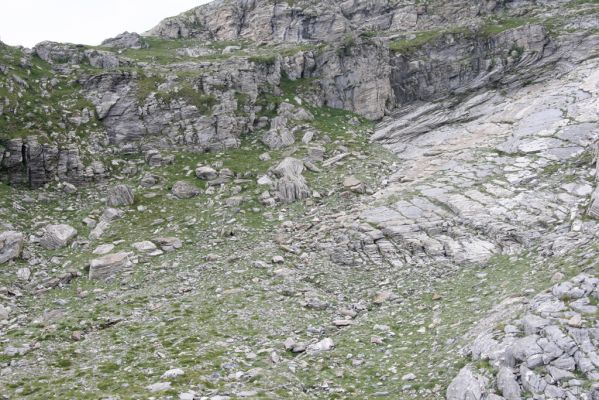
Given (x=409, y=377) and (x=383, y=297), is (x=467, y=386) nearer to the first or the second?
(x=409, y=377)

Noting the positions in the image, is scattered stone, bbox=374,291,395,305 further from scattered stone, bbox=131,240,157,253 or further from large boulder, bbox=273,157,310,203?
scattered stone, bbox=131,240,157,253

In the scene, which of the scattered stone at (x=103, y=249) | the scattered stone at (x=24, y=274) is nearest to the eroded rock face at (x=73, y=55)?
the scattered stone at (x=103, y=249)

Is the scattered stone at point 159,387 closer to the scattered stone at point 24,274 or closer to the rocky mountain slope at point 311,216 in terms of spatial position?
the rocky mountain slope at point 311,216

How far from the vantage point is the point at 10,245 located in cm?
2850

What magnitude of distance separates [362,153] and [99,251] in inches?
988

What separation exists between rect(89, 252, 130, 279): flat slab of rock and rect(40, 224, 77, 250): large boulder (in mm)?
4171

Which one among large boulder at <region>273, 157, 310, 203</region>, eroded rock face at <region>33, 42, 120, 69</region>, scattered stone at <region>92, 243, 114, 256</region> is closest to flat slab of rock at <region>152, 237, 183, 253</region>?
scattered stone at <region>92, 243, 114, 256</region>

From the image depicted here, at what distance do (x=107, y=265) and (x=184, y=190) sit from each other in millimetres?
10827

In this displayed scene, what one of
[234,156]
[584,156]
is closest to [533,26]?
[584,156]

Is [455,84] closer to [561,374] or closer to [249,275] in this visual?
[249,275]

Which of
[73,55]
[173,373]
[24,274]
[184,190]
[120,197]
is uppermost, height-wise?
[73,55]

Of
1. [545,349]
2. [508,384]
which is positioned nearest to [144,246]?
[508,384]

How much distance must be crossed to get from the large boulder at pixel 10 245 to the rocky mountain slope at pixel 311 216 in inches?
5.9

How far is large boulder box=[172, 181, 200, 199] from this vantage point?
3678 centimetres
